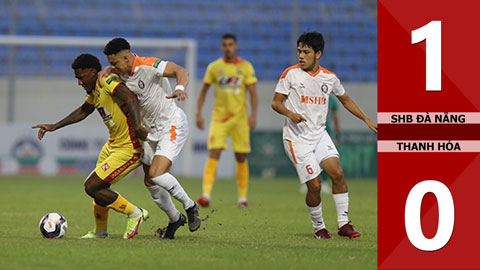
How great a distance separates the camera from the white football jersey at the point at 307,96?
759cm

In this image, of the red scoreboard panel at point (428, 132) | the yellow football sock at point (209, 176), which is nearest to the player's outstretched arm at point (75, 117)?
the red scoreboard panel at point (428, 132)

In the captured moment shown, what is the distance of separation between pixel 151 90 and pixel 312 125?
1499mm

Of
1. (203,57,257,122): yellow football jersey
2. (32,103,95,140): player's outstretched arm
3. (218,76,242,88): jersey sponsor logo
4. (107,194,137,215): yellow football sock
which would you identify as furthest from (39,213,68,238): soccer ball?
(218,76,242,88): jersey sponsor logo

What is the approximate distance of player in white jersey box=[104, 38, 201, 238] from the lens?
23.3ft

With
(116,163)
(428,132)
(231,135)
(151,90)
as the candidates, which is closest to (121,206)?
(116,163)

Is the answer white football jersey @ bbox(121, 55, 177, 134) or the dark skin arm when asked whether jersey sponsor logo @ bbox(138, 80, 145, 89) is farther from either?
the dark skin arm

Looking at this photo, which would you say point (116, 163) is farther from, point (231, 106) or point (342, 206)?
point (231, 106)

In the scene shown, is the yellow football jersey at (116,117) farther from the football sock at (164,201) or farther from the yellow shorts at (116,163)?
the football sock at (164,201)

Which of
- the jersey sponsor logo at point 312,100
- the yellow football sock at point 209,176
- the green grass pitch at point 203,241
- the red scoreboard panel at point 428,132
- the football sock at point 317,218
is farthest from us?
the yellow football sock at point 209,176

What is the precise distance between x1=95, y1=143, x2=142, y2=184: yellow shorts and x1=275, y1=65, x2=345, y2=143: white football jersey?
1.46 meters

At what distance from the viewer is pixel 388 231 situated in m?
4.50

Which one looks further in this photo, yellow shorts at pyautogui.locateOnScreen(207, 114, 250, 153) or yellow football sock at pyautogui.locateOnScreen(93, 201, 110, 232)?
yellow shorts at pyautogui.locateOnScreen(207, 114, 250, 153)

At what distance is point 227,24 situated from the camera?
26281 millimetres

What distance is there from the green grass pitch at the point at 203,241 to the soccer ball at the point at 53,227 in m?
0.09
